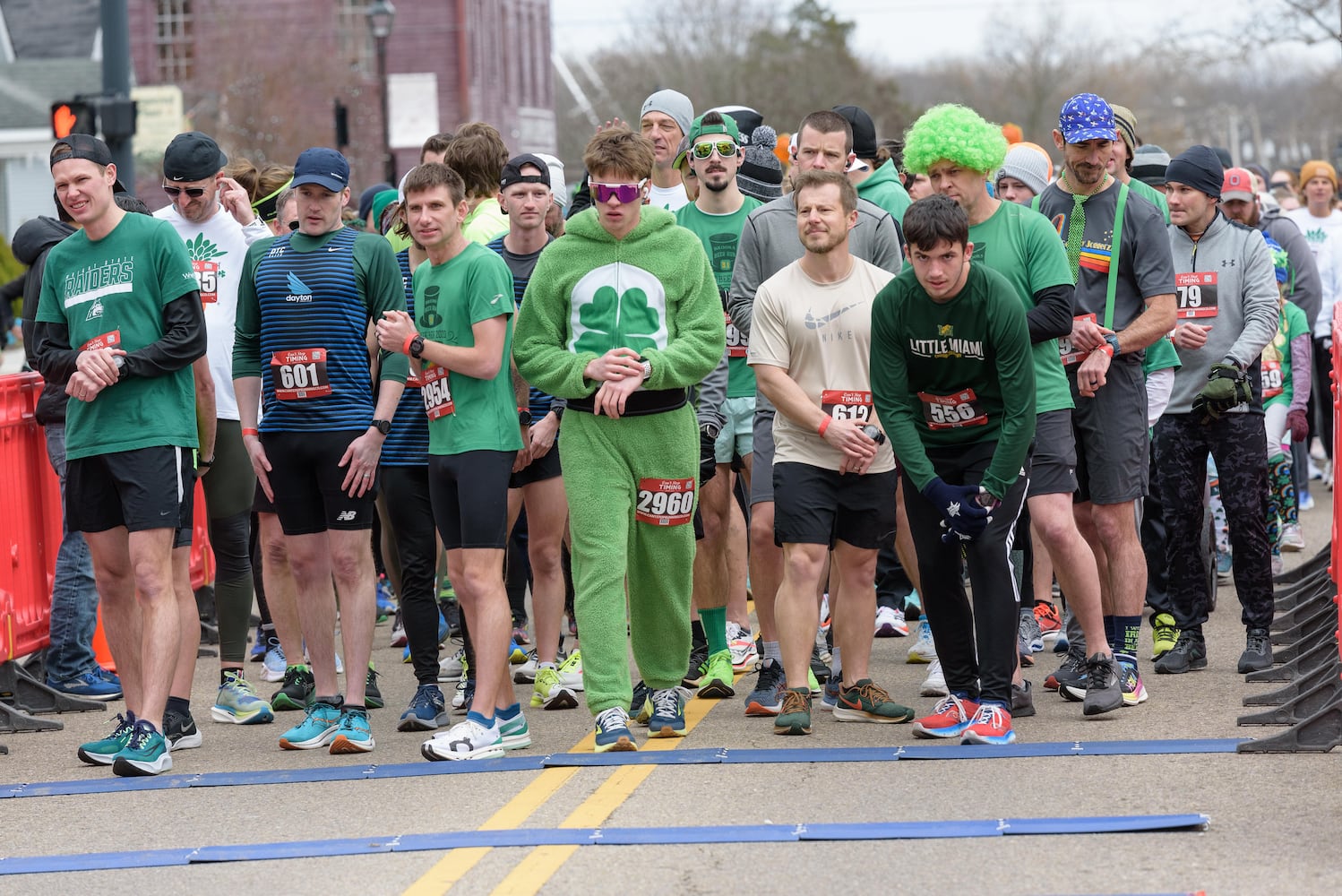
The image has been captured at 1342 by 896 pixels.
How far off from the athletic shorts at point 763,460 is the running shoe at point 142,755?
2686mm

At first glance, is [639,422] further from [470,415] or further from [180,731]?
[180,731]

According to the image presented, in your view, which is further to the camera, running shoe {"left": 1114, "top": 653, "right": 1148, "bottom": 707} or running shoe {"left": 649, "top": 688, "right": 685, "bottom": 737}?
running shoe {"left": 1114, "top": 653, "right": 1148, "bottom": 707}

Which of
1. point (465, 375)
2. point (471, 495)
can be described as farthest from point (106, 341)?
point (471, 495)

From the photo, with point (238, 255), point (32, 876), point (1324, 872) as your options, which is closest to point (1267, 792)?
point (1324, 872)

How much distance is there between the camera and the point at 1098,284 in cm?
838

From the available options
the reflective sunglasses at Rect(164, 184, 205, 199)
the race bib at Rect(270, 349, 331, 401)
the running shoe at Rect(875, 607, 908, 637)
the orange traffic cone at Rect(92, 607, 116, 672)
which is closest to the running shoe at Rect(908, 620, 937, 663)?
the running shoe at Rect(875, 607, 908, 637)

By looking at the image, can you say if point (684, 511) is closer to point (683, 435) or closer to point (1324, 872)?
point (683, 435)

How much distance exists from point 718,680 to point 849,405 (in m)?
1.55

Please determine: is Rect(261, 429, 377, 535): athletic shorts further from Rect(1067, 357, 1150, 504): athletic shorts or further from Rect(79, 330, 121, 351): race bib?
Rect(1067, 357, 1150, 504): athletic shorts

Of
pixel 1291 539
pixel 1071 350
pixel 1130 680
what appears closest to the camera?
pixel 1130 680

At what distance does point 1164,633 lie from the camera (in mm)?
9258

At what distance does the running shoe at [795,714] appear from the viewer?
762cm

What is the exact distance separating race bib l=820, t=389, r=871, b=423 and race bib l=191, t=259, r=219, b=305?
127 inches

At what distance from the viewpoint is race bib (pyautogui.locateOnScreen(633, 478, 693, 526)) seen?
24.9 ft
